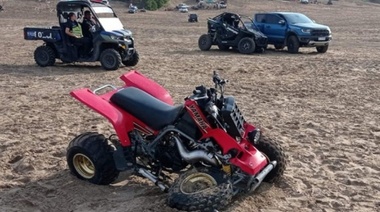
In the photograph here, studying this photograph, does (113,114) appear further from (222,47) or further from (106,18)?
(222,47)

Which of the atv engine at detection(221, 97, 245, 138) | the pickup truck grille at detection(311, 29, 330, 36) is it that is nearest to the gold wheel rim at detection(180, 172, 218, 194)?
the atv engine at detection(221, 97, 245, 138)

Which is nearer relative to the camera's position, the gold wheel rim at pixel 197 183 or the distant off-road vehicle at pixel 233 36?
the gold wheel rim at pixel 197 183

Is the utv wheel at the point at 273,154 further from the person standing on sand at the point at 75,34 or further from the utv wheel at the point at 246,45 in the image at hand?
the utv wheel at the point at 246,45

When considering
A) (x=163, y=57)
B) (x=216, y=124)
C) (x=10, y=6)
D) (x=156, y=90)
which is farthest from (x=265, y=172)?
(x=10, y=6)

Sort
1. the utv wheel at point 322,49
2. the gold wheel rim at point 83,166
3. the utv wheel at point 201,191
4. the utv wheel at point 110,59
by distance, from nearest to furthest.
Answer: the utv wheel at point 201,191 < the gold wheel rim at point 83,166 < the utv wheel at point 110,59 < the utv wheel at point 322,49

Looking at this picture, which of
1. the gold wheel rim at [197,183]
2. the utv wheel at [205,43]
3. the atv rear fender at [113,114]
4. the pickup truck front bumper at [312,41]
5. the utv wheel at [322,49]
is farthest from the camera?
the utv wheel at [205,43]

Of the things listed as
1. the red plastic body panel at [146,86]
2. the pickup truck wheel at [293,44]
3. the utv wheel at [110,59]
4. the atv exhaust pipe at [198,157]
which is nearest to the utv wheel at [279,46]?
the pickup truck wheel at [293,44]

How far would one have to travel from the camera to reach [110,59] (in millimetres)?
13359

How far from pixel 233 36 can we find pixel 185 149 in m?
14.2

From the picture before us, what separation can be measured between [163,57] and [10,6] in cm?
3484

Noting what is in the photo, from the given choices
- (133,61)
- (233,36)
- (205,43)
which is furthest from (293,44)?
(133,61)

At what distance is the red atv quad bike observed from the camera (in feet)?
15.3

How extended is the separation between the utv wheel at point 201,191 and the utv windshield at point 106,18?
9.52 metres

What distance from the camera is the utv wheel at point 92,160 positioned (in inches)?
205
